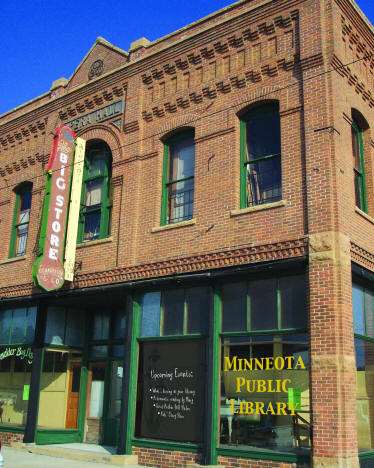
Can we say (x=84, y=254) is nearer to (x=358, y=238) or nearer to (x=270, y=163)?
(x=270, y=163)

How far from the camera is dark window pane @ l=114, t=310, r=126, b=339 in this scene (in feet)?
51.0

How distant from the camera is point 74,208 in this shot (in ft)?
49.8

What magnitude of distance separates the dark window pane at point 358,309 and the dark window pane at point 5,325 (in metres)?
10.3

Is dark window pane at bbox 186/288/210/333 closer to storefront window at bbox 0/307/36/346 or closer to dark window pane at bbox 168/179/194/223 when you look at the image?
dark window pane at bbox 168/179/194/223

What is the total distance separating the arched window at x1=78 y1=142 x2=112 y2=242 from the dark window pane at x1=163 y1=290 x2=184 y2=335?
3.15 m

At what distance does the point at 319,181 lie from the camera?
11.1 metres

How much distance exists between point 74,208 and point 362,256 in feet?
25.4

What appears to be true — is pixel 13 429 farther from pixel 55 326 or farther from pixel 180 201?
pixel 180 201

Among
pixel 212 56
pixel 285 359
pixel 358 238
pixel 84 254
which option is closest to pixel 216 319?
pixel 285 359

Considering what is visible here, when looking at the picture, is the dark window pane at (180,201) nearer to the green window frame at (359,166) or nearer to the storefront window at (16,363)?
the green window frame at (359,166)

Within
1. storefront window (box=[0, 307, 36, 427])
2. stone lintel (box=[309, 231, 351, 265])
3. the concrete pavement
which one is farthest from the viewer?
storefront window (box=[0, 307, 36, 427])

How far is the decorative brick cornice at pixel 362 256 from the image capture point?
37.4 feet

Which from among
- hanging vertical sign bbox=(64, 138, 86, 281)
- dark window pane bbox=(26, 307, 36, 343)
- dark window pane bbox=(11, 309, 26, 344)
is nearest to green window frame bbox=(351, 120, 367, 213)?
hanging vertical sign bbox=(64, 138, 86, 281)

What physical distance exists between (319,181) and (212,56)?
15.8 ft
